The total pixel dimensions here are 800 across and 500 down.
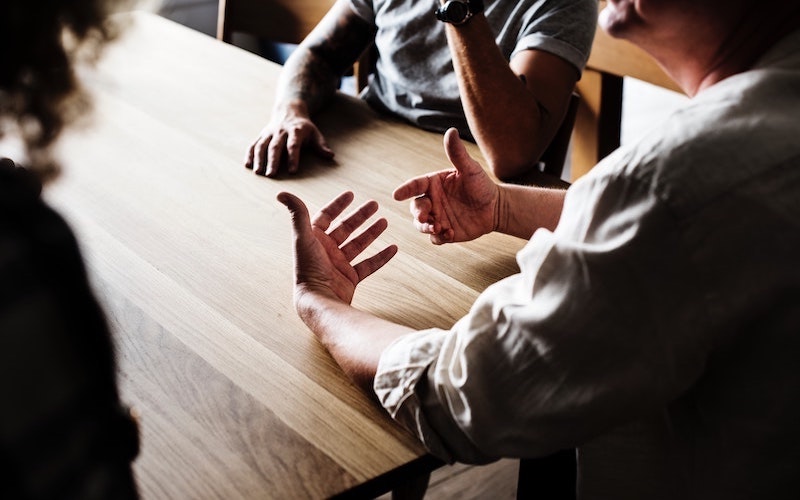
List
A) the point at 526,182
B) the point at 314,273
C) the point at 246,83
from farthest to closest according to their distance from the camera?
the point at 246,83
the point at 526,182
the point at 314,273

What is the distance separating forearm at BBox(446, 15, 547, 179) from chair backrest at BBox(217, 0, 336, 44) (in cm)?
82

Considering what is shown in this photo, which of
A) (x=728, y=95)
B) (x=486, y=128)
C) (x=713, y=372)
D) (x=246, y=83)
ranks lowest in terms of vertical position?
(x=246, y=83)

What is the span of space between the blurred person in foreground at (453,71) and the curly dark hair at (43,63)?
34.1 inches

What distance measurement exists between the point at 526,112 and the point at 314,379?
2.64 ft

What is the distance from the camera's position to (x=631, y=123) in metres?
4.31

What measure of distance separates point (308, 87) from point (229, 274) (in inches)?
26.1

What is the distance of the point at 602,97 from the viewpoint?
6.68 feet

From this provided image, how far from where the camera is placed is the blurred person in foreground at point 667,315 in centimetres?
77

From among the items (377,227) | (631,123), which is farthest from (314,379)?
(631,123)

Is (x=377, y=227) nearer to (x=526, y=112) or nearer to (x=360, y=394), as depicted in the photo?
(x=360, y=394)

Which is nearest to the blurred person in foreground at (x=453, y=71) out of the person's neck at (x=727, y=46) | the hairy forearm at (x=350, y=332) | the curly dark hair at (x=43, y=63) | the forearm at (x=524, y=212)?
the forearm at (x=524, y=212)

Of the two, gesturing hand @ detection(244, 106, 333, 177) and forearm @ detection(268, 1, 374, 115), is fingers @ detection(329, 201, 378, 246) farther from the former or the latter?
forearm @ detection(268, 1, 374, 115)

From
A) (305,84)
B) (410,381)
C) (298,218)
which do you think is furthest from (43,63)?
(305,84)

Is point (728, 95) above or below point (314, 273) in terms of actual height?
above
